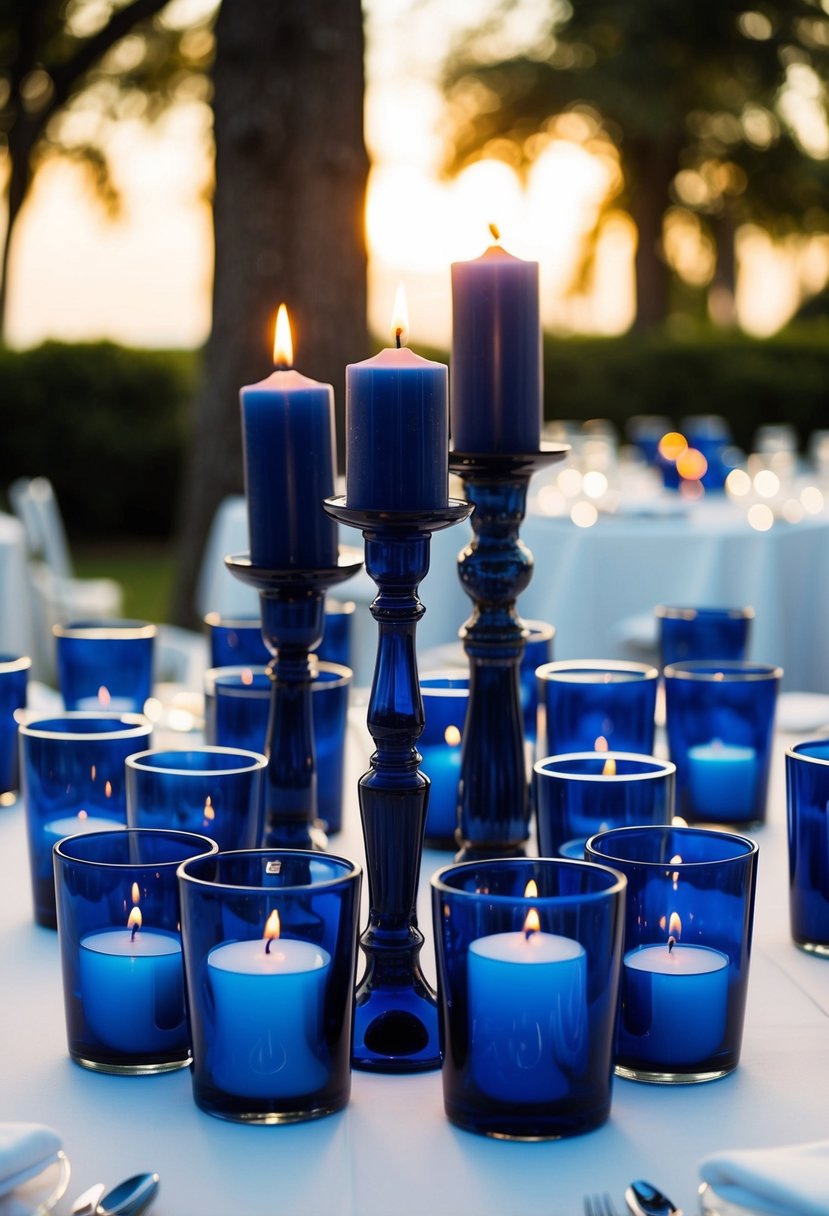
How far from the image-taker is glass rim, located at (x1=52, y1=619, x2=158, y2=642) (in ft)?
5.55

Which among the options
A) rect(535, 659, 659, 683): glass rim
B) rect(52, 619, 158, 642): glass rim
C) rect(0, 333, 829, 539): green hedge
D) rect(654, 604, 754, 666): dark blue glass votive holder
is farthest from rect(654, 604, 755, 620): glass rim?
rect(0, 333, 829, 539): green hedge

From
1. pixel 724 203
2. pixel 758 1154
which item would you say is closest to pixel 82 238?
pixel 724 203

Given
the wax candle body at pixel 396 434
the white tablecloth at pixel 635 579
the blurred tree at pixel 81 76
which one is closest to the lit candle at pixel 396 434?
the wax candle body at pixel 396 434

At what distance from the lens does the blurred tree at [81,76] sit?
11227 mm

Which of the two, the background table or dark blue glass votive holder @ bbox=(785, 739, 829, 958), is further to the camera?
dark blue glass votive holder @ bbox=(785, 739, 829, 958)

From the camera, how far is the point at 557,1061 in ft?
2.62

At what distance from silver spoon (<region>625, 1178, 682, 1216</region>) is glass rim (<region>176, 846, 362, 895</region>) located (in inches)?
8.2

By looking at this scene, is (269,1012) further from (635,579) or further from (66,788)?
(635,579)

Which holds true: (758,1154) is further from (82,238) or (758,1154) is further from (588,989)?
(82,238)

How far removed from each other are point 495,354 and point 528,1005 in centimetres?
66

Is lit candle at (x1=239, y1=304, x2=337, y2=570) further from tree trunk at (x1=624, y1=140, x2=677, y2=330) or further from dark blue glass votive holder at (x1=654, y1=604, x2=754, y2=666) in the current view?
tree trunk at (x1=624, y1=140, x2=677, y2=330)

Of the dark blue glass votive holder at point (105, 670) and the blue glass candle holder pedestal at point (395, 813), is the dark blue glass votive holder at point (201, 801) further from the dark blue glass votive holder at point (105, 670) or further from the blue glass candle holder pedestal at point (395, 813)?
the dark blue glass votive holder at point (105, 670)

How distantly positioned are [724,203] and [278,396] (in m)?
20.1

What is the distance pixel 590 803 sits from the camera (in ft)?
3.62
